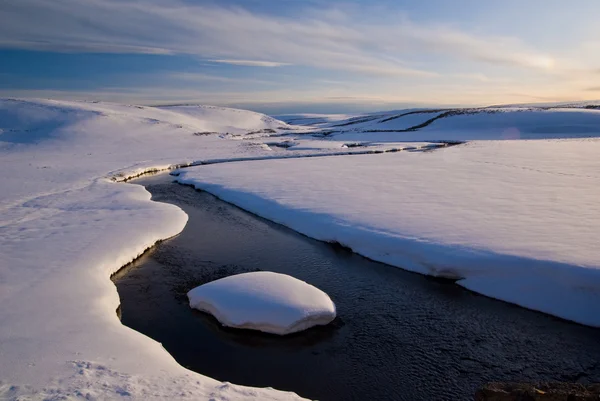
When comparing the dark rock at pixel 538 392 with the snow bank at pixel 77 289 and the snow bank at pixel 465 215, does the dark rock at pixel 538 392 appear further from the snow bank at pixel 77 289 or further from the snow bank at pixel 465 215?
the snow bank at pixel 465 215

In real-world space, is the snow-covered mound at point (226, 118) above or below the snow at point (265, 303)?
above

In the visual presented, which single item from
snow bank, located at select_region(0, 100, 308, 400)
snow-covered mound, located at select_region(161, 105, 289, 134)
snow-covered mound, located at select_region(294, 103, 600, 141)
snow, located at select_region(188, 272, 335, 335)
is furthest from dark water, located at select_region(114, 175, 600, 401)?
snow-covered mound, located at select_region(161, 105, 289, 134)

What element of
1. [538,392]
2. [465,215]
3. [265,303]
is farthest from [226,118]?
[538,392]

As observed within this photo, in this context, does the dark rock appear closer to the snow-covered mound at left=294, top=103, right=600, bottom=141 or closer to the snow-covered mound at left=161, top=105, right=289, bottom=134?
the snow-covered mound at left=294, top=103, right=600, bottom=141

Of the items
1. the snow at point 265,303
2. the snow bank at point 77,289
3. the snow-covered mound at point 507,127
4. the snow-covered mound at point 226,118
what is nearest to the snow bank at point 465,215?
the snow at point 265,303

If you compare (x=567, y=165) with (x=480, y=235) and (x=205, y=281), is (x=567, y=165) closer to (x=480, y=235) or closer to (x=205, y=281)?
(x=480, y=235)

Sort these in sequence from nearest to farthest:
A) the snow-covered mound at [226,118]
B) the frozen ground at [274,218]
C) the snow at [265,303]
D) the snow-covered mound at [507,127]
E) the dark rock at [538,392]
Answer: the dark rock at [538,392], the frozen ground at [274,218], the snow at [265,303], the snow-covered mound at [507,127], the snow-covered mound at [226,118]

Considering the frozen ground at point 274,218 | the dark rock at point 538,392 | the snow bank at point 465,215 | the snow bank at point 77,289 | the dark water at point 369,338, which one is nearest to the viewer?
the dark rock at point 538,392

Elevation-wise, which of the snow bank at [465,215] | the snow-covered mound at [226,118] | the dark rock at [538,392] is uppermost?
the snow-covered mound at [226,118]
